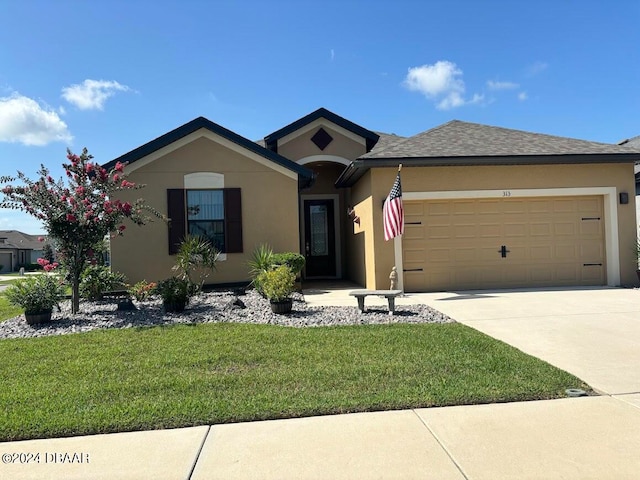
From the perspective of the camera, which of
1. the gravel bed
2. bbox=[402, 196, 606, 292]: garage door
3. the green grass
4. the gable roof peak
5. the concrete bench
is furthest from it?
the gable roof peak

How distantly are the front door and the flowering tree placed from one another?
26.0 feet

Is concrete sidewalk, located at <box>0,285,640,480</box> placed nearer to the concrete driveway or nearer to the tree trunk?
the concrete driveway

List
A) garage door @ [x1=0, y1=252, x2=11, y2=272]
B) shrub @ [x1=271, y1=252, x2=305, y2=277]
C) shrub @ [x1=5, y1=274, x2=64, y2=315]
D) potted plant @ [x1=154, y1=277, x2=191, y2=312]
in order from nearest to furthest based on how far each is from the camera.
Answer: shrub @ [x1=5, y1=274, x2=64, y2=315] < potted plant @ [x1=154, y1=277, x2=191, y2=312] < shrub @ [x1=271, y1=252, x2=305, y2=277] < garage door @ [x1=0, y1=252, x2=11, y2=272]

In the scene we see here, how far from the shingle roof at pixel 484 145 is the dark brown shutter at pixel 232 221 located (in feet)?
12.3

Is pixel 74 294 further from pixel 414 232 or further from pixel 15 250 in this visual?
pixel 15 250

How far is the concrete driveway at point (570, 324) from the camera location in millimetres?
4840

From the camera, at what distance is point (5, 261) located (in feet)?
169

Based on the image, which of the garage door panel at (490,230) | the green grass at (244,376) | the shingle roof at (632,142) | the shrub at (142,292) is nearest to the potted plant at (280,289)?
the green grass at (244,376)

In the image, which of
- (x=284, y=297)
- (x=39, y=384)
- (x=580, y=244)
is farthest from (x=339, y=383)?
(x=580, y=244)

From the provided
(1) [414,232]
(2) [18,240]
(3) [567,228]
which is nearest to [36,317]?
(1) [414,232]

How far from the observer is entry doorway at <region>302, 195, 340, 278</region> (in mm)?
15781

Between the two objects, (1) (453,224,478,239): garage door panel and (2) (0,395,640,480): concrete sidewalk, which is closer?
(2) (0,395,640,480): concrete sidewalk

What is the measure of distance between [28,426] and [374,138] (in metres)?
13.3

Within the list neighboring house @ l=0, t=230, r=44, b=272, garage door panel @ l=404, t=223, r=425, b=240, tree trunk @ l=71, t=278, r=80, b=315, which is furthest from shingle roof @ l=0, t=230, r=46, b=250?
garage door panel @ l=404, t=223, r=425, b=240
